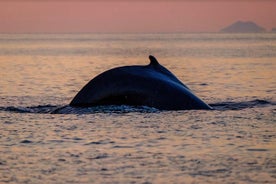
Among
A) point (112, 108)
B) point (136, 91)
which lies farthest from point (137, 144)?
point (112, 108)

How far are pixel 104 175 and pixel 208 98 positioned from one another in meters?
12.6

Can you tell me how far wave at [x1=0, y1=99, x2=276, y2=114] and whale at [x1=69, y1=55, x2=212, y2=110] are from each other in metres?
0.12

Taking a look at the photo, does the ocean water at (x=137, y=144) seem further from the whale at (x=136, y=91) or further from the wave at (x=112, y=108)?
the whale at (x=136, y=91)

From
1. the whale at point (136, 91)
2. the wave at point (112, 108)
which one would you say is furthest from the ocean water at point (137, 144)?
the whale at point (136, 91)

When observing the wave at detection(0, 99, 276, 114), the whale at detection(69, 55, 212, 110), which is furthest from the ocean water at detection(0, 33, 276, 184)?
the whale at detection(69, 55, 212, 110)

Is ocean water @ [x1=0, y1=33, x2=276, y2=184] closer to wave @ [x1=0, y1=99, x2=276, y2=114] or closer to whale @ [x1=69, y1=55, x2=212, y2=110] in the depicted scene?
wave @ [x1=0, y1=99, x2=276, y2=114]

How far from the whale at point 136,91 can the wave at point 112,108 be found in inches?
4.7

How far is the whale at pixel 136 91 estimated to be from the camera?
60.1 ft

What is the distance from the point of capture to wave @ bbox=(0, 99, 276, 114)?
18.6 m

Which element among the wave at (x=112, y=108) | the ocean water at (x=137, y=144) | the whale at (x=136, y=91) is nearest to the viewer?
the ocean water at (x=137, y=144)

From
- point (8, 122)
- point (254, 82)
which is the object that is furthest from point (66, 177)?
point (254, 82)

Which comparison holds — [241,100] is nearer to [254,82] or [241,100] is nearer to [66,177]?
[254,82]

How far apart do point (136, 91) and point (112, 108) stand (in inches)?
32.2

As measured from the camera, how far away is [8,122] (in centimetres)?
1773
